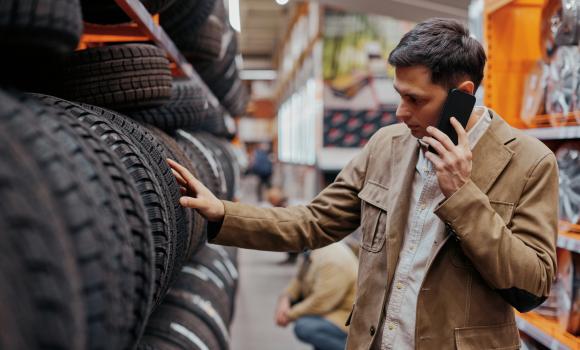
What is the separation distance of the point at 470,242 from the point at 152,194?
0.75 m

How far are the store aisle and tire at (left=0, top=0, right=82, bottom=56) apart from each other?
4.45 meters

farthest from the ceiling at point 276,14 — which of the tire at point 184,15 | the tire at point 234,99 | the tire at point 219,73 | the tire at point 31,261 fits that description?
the tire at point 31,261

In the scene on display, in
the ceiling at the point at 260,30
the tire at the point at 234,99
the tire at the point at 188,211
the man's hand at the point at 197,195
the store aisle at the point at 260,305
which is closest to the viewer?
the man's hand at the point at 197,195

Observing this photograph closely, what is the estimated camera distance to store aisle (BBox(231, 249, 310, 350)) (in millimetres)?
5359

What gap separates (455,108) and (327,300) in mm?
2779

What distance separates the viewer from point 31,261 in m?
0.69

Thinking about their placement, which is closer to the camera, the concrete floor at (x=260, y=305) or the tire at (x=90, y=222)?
the tire at (x=90, y=222)

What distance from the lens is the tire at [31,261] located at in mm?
676

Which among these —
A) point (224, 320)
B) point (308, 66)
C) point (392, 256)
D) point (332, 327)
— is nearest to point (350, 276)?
point (332, 327)

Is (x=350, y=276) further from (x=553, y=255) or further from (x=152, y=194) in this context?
(x=152, y=194)

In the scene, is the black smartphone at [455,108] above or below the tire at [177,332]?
above

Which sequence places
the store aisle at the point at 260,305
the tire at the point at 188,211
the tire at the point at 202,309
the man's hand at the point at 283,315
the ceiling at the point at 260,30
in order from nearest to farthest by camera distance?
the tire at the point at 188,211 → the tire at the point at 202,309 → the man's hand at the point at 283,315 → the store aisle at the point at 260,305 → the ceiling at the point at 260,30

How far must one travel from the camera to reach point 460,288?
5.49ft

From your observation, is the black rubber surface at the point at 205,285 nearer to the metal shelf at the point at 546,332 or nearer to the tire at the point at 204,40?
the tire at the point at 204,40
